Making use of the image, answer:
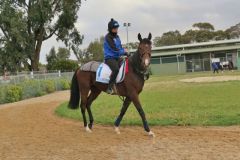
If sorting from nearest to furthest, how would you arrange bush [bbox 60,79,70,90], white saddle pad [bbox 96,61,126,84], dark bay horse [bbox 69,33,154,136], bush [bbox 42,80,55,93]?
1. dark bay horse [bbox 69,33,154,136]
2. white saddle pad [bbox 96,61,126,84]
3. bush [bbox 42,80,55,93]
4. bush [bbox 60,79,70,90]

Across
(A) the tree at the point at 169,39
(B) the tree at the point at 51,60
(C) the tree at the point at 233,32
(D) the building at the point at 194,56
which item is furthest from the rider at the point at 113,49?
(A) the tree at the point at 169,39

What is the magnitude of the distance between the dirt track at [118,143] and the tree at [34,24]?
3362 centimetres

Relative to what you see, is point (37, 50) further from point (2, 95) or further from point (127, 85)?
point (127, 85)

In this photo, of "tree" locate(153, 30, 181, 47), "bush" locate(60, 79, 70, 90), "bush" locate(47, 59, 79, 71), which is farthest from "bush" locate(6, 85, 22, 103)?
"tree" locate(153, 30, 181, 47)

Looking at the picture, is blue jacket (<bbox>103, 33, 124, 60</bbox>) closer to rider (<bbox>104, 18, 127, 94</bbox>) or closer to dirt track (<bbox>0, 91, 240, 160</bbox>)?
rider (<bbox>104, 18, 127, 94</bbox>)

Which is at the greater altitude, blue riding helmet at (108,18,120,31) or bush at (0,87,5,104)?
blue riding helmet at (108,18,120,31)

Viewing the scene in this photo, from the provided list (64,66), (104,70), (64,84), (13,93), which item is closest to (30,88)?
(13,93)

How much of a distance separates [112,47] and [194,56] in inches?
2336

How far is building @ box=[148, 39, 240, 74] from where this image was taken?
64938mm

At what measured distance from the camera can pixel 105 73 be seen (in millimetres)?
10227

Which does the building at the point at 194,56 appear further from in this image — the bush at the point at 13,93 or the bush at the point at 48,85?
the bush at the point at 13,93

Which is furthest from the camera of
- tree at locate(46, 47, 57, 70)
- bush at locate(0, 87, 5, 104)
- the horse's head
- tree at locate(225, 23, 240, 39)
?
tree at locate(225, 23, 240, 39)

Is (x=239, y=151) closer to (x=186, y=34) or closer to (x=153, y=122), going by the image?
(x=153, y=122)

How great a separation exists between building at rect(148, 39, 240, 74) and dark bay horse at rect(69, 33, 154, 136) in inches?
2153
